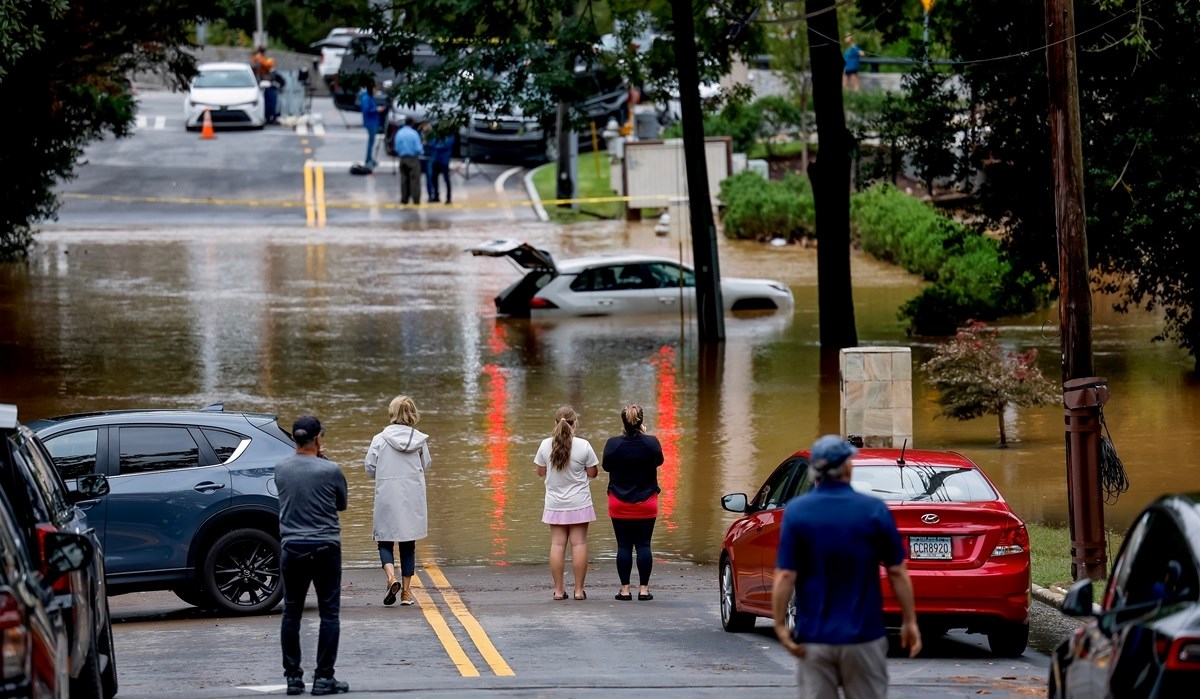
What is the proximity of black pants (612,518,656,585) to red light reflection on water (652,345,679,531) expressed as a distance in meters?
2.20

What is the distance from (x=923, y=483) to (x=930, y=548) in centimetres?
53

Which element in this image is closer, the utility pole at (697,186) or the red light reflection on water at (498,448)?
the red light reflection on water at (498,448)

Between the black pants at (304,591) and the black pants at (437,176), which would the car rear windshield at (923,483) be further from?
the black pants at (437,176)

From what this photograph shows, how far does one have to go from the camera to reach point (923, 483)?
12.1 m

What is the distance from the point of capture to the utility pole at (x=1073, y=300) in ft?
48.9

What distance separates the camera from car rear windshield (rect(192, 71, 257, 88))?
54.4 m

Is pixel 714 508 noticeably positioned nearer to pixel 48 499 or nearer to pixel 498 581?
pixel 498 581

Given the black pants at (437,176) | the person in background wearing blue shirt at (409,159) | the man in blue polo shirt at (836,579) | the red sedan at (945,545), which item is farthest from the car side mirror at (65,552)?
the black pants at (437,176)

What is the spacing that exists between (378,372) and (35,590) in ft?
64.5

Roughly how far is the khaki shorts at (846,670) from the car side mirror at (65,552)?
10.1 ft

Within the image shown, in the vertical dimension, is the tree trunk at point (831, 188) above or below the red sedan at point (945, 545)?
above

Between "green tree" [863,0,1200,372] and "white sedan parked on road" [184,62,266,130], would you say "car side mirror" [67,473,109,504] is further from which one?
"white sedan parked on road" [184,62,266,130]


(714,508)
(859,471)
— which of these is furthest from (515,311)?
(859,471)

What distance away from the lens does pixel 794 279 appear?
3816cm
